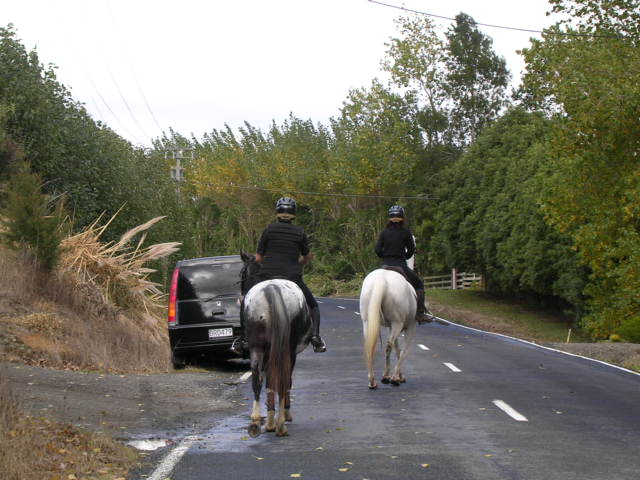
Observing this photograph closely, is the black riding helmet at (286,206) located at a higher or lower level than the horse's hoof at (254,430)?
higher

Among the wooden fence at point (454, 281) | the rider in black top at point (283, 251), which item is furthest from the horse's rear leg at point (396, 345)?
the wooden fence at point (454, 281)

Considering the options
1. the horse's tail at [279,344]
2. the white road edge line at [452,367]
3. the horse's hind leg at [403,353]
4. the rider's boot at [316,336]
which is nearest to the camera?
A: the horse's tail at [279,344]

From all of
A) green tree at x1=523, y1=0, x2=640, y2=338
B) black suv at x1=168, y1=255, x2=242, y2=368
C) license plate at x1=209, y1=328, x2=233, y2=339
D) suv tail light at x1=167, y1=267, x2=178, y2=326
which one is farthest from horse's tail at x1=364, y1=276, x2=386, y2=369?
green tree at x1=523, y1=0, x2=640, y2=338

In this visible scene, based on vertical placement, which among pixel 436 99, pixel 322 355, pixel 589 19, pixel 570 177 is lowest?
pixel 322 355

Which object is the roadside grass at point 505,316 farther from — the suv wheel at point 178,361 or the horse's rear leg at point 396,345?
the horse's rear leg at point 396,345

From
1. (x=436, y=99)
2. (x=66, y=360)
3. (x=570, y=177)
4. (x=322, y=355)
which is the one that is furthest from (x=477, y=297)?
(x=66, y=360)

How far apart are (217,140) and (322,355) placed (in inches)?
3017

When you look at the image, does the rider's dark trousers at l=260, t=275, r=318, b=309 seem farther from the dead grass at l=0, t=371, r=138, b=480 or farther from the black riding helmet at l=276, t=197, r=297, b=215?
the dead grass at l=0, t=371, r=138, b=480

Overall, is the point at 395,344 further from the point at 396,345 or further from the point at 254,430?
the point at 254,430

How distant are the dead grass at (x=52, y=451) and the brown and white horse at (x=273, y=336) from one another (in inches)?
62.0

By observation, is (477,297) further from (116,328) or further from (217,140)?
(116,328)

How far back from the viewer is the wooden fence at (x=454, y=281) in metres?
76.4

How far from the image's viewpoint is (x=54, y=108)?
31578 mm

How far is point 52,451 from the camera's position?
8523 millimetres
